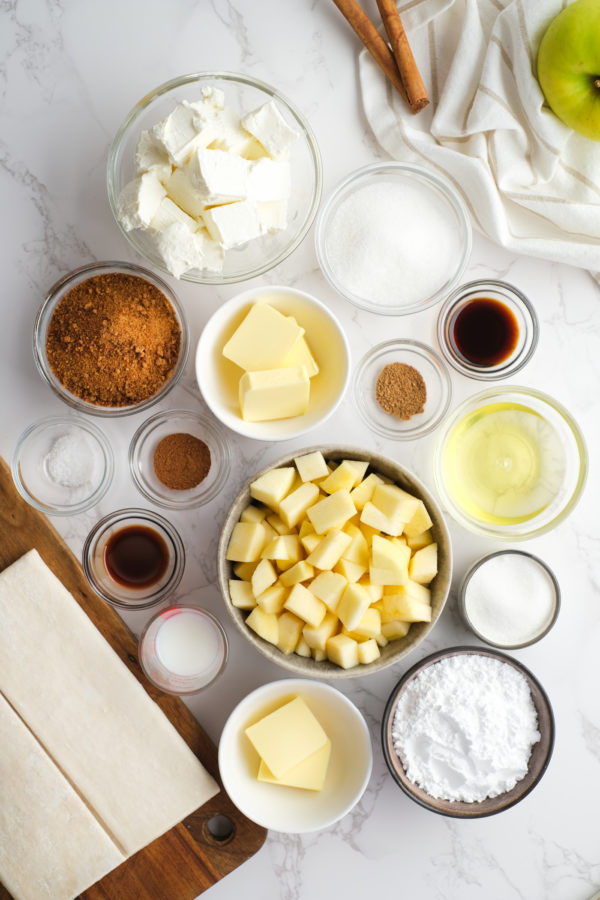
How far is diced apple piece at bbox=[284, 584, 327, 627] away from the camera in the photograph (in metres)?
1.57

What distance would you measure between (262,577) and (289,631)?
0.15 metres

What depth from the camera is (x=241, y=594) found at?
162 centimetres

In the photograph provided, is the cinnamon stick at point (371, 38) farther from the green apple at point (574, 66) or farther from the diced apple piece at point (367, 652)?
the diced apple piece at point (367, 652)

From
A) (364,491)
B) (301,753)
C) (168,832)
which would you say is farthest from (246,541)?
(168,832)

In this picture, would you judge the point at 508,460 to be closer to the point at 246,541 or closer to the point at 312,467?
the point at 312,467

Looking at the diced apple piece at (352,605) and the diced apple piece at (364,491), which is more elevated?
the diced apple piece at (364,491)

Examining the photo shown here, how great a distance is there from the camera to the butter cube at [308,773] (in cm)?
166

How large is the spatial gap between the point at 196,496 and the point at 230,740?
61 cm

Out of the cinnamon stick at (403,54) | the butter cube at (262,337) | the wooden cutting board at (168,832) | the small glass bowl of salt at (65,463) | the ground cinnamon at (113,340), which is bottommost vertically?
the wooden cutting board at (168,832)

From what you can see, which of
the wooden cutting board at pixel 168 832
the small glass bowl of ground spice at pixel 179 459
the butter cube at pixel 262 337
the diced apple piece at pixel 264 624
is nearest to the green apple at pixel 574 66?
the butter cube at pixel 262 337

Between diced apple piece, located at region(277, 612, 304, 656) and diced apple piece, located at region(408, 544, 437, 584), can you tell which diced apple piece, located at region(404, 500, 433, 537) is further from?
diced apple piece, located at region(277, 612, 304, 656)

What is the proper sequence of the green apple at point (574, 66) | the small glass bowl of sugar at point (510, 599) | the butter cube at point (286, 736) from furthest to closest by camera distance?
the small glass bowl of sugar at point (510, 599) < the butter cube at point (286, 736) < the green apple at point (574, 66)

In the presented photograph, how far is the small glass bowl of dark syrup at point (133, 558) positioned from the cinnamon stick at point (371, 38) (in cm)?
128

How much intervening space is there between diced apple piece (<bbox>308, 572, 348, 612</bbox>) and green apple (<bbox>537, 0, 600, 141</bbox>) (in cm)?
123
